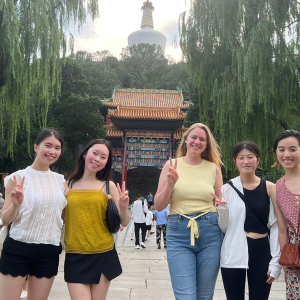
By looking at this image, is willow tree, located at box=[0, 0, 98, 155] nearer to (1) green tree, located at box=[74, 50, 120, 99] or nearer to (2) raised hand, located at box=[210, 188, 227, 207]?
(2) raised hand, located at box=[210, 188, 227, 207]

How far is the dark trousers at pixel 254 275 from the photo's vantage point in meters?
1.81

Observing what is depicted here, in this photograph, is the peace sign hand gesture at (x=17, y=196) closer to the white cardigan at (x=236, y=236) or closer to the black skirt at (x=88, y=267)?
A: the black skirt at (x=88, y=267)

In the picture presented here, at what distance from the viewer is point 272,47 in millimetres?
6391

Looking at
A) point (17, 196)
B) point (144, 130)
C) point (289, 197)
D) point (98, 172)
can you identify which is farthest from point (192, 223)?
point (144, 130)

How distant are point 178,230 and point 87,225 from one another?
1.75 feet

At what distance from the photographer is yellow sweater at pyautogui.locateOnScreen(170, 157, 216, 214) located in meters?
1.91

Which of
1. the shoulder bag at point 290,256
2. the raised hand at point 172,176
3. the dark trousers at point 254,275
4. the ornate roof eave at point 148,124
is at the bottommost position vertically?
the dark trousers at point 254,275

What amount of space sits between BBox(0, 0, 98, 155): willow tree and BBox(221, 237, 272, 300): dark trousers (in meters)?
Answer: 5.10

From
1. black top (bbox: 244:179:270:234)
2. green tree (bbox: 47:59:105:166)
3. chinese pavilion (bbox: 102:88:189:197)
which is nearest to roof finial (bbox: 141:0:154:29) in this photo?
chinese pavilion (bbox: 102:88:189:197)

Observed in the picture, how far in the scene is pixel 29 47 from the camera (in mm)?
6023

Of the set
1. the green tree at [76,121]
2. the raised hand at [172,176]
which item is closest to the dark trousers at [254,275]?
the raised hand at [172,176]

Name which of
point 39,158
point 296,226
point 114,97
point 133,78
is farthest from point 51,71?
point 133,78

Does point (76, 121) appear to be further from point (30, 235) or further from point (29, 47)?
point (30, 235)

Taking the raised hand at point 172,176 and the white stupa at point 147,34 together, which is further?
the white stupa at point 147,34
